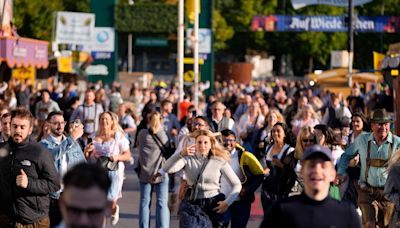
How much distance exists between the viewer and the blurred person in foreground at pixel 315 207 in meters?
5.67

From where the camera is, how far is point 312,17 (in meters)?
55.0

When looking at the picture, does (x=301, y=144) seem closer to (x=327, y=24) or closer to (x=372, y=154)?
(x=372, y=154)

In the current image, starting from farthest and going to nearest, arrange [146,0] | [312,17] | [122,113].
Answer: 1. [146,0]
2. [312,17]
3. [122,113]

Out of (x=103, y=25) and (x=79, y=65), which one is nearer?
(x=103, y=25)

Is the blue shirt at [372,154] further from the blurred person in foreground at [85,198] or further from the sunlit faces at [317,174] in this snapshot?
the blurred person in foreground at [85,198]

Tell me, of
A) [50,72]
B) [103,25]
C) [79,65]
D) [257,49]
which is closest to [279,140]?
[103,25]

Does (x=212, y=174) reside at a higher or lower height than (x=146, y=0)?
lower

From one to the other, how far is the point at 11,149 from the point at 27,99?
21497mm

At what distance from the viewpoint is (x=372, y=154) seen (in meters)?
10.4

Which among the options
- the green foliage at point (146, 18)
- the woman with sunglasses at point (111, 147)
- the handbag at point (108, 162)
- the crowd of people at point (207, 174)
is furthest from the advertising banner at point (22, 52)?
the green foliage at point (146, 18)

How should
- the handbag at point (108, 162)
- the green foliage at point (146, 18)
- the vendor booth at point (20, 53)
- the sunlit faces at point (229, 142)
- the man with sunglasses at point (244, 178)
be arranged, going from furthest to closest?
the green foliage at point (146, 18) → the vendor booth at point (20, 53) → the handbag at point (108, 162) → the sunlit faces at point (229, 142) → the man with sunglasses at point (244, 178)

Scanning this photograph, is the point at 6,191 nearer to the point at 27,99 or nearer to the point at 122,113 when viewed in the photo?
the point at 122,113

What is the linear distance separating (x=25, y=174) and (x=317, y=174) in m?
3.27

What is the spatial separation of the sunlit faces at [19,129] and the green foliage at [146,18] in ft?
147
